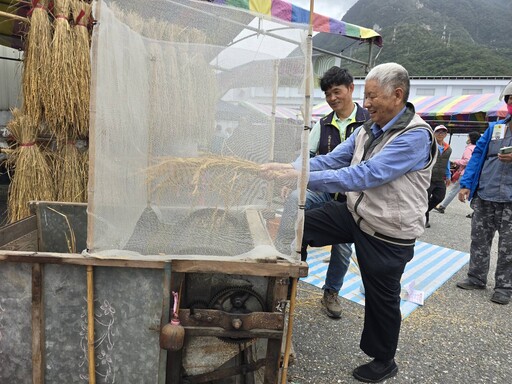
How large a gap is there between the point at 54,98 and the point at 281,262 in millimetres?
2436

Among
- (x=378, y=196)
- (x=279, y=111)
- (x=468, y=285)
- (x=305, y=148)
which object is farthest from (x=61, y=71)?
(x=468, y=285)

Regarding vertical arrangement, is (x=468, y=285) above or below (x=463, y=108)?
below

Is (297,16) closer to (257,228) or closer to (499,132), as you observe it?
(499,132)

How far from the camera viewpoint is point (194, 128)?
180cm

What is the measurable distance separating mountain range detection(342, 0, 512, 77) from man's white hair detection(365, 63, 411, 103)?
32.8 metres

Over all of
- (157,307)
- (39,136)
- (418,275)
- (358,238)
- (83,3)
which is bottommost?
(418,275)

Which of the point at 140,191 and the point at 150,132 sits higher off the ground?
the point at 150,132

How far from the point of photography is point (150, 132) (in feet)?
6.21

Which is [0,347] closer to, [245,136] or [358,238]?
[245,136]

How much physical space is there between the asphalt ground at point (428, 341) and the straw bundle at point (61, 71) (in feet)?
8.24

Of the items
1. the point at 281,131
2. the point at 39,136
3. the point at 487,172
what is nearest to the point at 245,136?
the point at 281,131

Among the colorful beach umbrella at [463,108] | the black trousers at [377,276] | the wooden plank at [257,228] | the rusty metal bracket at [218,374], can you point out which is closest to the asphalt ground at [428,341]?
the black trousers at [377,276]

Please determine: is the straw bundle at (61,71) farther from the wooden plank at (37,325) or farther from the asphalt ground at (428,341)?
the asphalt ground at (428,341)

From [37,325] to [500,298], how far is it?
368 cm
